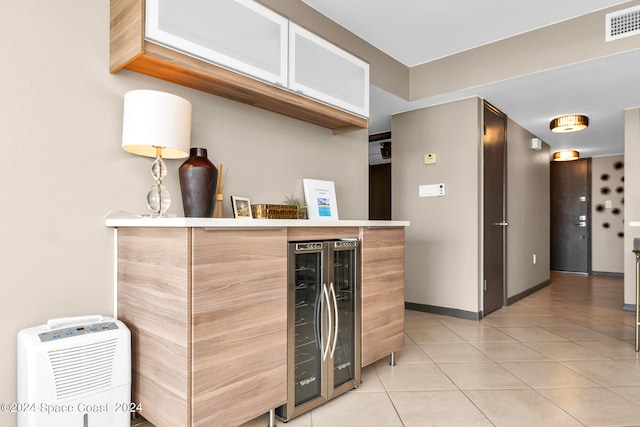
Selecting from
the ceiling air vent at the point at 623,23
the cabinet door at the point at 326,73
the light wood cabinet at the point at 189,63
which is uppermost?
the ceiling air vent at the point at 623,23

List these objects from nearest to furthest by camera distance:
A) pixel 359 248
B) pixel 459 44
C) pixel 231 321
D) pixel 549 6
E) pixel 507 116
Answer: pixel 231 321 → pixel 359 248 → pixel 549 6 → pixel 459 44 → pixel 507 116

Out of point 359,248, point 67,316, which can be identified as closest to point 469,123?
point 359,248

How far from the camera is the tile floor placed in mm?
1905

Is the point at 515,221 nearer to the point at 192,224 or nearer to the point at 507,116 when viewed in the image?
the point at 507,116

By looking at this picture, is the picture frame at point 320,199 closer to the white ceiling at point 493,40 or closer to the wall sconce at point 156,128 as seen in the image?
the wall sconce at point 156,128

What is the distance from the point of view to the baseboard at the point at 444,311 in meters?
3.84

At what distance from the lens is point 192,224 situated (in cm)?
139

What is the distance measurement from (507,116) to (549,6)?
73.9 inches

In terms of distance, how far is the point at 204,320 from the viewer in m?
1.44

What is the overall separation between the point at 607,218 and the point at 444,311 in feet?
16.7

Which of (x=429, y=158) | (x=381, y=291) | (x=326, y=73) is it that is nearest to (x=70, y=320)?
(x=381, y=291)

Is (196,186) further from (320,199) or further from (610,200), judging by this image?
(610,200)

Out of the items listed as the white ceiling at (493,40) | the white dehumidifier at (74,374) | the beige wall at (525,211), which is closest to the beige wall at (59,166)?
the white dehumidifier at (74,374)

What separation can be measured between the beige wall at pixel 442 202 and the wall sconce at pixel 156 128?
9.68 feet
